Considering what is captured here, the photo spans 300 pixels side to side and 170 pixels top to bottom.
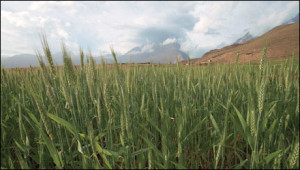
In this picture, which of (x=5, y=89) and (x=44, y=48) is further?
(x=5, y=89)

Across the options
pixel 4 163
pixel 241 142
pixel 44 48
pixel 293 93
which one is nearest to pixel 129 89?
pixel 44 48

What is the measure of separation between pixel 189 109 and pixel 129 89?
45 cm

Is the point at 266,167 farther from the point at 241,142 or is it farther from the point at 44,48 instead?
the point at 44,48

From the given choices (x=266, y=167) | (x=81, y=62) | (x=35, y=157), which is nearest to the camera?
(x=266, y=167)

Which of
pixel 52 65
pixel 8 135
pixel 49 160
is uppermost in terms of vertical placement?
pixel 52 65

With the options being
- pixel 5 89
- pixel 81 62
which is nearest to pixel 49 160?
pixel 81 62

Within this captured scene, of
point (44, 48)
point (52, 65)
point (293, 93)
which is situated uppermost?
point (44, 48)

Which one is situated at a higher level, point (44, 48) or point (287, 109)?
point (44, 48)

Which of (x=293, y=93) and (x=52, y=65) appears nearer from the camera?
(x=52, y=65)

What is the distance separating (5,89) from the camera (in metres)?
1.68

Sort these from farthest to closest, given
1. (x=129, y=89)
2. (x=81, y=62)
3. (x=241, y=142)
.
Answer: (x=81, y=62), (x=241, y=142), (x=129, y=89)

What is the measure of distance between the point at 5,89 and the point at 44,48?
1.18 m

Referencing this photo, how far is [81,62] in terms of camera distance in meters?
Result: 1.44

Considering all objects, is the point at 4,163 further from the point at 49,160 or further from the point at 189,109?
the point at 189,109
